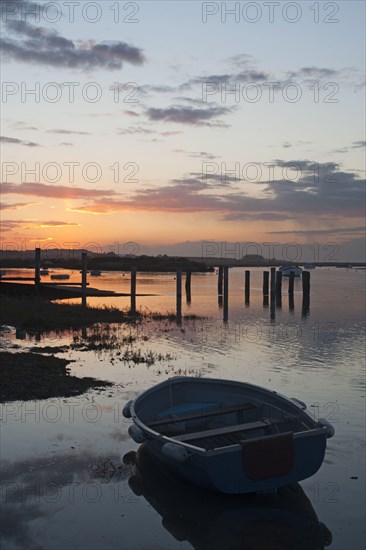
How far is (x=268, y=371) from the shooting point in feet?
64.0

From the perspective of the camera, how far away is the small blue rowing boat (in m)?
8.44

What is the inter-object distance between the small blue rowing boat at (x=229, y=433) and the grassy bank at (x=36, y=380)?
→ 3844mm

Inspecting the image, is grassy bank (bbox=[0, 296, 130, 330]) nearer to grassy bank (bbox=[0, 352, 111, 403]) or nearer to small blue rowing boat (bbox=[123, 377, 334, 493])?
grassy bank (bbox=[0, 352, 111, 403])

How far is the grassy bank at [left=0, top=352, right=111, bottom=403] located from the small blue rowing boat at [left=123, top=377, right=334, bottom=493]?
151 inches

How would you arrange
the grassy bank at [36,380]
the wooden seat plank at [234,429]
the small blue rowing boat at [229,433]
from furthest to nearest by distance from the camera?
the grassy bank at [36,380] < the wooden seat plank at [234,429] < the small blue rowing boat at [229,433]

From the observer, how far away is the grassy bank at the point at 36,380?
14.3 metres

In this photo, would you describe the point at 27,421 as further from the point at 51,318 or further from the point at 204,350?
the point at 51,318

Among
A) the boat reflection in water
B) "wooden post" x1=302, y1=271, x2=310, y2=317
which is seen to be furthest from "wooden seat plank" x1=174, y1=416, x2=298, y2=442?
"wooden post" x1=302, y1=271, x2=310, y2=317

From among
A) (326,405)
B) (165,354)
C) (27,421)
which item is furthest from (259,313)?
(27,421)

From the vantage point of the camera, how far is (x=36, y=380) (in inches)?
605

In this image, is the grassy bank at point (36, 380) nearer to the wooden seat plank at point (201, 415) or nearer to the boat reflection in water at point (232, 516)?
the wooden seat plank at point (201, 415)

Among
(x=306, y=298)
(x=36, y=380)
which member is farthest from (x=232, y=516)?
(x=306, y=298)

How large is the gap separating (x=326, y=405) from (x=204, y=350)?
952 centimetres

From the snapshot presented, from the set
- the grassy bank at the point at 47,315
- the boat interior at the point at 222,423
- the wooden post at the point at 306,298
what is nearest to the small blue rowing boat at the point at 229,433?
the boat interior at the point at 222,423
